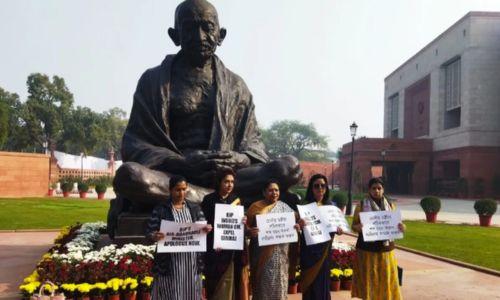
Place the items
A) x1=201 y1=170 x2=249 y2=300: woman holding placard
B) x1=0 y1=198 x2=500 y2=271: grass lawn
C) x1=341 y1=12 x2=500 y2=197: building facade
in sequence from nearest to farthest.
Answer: x1=201 y1=170 x2=249 y2=300: woman holding placard
x1=0 y1=198 x2=500 y2=271: grass lawn
x1=341 y1=12 x2=500 y2=197: building facade

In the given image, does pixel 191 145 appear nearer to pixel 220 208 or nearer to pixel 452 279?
pixel 220 208

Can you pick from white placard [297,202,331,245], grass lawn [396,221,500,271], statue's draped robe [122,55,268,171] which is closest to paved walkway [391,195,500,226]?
grass lawn [396,221,500,271]

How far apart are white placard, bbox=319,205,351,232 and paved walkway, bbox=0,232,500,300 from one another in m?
1.52

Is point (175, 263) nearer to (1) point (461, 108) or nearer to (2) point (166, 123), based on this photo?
(2) point (166, 123)

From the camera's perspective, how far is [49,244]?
8758 millimetres

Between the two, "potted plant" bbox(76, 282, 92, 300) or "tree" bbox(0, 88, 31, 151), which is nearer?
"potted plant" bbox(76, 282, 92, 300)

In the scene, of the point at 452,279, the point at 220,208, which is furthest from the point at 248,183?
the point at 452,279

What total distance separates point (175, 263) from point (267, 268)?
0.78 m

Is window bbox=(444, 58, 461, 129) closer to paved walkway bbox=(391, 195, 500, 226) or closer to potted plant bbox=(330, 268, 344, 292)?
paved walkway bbox=(391, 195, 500, 226)

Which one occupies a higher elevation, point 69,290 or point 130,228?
point 130,228

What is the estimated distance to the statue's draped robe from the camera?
6.26 m

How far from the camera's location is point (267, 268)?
3.89m

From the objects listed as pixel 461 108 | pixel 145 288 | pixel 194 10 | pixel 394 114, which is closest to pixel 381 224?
pixel 145 288

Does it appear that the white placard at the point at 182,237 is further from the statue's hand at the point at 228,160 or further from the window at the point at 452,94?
the window at the point at 452,94
